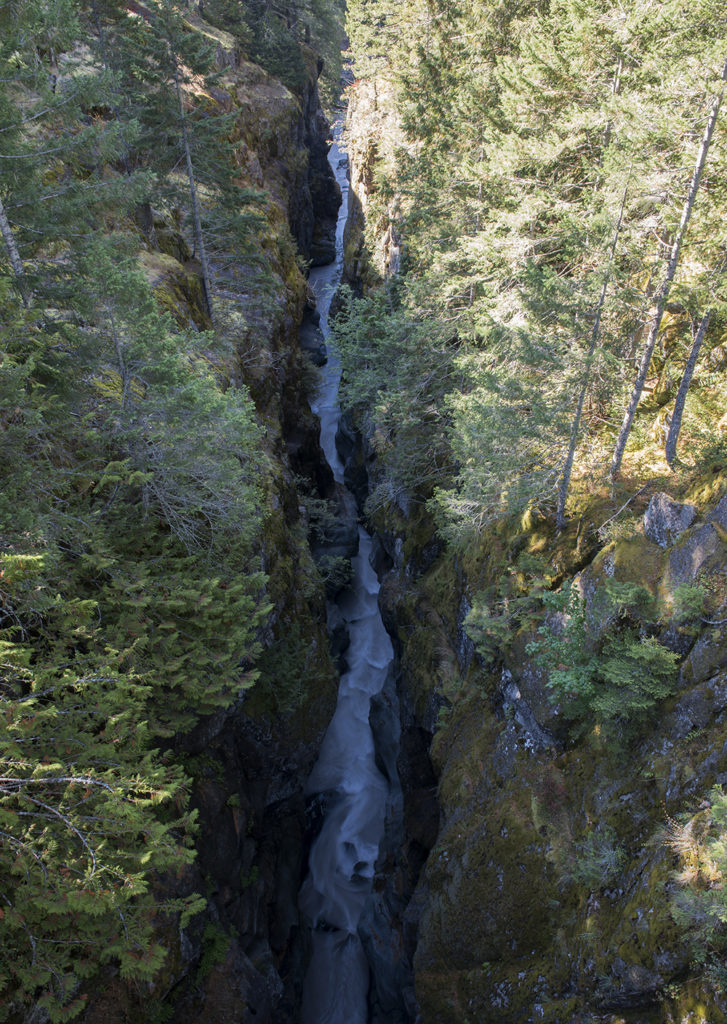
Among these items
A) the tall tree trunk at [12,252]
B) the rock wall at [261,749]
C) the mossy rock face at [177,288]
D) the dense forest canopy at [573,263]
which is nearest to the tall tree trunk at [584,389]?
the dense forest canopy at [573,263]

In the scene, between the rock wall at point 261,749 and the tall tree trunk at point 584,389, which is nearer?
the tall tree trunk at point 584,389

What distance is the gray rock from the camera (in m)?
8.27

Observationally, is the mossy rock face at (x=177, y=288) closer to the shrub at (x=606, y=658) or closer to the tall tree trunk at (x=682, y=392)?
the tall tree trunk at (x=682, y=392)

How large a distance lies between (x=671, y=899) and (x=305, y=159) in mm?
39830

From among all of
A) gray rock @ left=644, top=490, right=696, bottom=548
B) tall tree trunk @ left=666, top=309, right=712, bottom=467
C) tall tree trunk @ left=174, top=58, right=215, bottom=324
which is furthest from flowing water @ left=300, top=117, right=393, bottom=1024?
tall tree trunk @ left=666, top=309, right=712, bottom=467

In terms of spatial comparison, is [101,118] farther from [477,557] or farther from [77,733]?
[77,733]

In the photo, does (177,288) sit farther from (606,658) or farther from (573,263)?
(606,658)

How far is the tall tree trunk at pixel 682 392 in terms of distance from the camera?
8172 millimetres

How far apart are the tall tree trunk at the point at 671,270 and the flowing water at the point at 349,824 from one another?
14669mm

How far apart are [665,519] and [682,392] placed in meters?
2.09

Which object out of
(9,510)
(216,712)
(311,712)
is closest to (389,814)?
(311,712)

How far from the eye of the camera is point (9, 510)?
6398 millimetres

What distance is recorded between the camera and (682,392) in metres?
8.59

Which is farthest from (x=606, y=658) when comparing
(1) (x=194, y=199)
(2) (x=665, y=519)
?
(1) (x=194, y=199)
